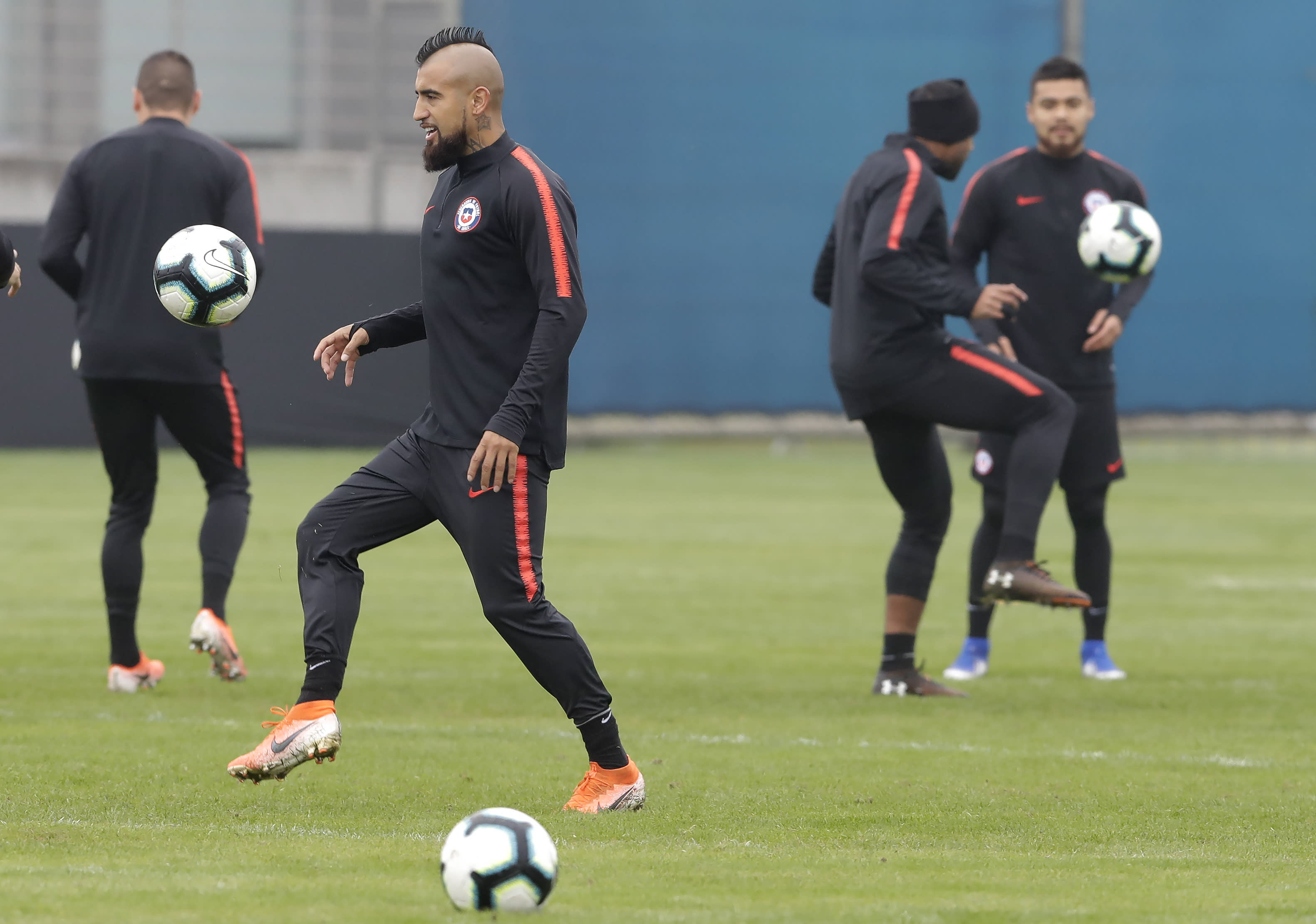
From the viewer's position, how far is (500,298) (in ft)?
→ 16.9

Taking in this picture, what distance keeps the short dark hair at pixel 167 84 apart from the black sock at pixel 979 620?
3891mm

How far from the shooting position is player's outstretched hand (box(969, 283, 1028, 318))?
7.21 metres

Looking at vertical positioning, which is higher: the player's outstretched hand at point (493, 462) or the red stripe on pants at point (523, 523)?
the player's outstretched hand at point (493, 462)

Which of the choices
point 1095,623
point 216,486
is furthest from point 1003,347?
point 216,486

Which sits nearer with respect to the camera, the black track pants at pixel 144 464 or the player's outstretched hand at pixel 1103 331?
the black track pants at pixel 144 464

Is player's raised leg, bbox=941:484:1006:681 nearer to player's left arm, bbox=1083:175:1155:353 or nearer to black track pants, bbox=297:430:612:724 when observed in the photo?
player's left arm, bbox=1083:175:1155:353

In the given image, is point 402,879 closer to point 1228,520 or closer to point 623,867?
point 623,867

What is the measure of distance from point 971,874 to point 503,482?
1.55 meters

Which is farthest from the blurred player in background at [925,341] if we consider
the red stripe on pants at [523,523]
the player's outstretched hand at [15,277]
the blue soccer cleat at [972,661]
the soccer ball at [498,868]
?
the soccer ball at [498,868]

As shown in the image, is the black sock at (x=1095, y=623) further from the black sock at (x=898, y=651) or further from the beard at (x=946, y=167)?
the beard at (x=946, y=167)

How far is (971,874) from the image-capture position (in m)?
4.48

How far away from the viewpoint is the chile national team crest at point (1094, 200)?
8211mm

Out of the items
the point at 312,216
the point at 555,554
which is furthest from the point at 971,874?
the point at 312,216

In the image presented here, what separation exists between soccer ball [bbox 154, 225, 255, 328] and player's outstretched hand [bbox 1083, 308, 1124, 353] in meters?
3.56
